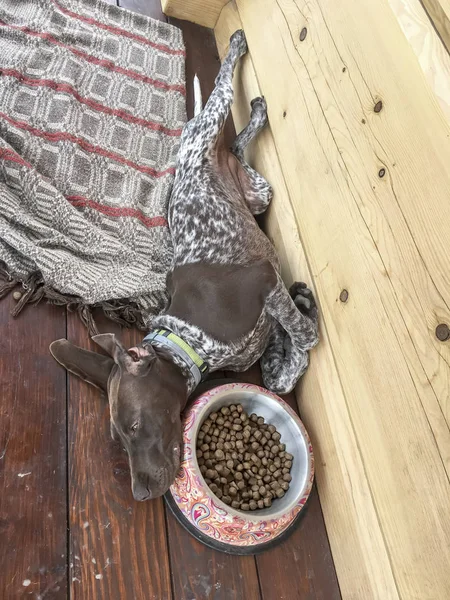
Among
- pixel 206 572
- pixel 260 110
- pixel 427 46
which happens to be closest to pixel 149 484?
pixel 206 572

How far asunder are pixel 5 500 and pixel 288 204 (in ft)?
5.94

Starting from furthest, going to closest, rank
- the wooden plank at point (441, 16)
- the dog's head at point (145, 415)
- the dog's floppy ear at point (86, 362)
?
the dog's floppy ear at point (86, 362), the dog's head at point (145, 415), the wooden plank at point (441, 16)

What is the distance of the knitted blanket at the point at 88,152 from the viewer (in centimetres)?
246

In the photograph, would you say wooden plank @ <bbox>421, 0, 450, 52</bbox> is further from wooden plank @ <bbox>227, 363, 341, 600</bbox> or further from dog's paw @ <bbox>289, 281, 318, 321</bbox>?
wooden plank @ <bbox>227, 363, 341, 600</bbox>

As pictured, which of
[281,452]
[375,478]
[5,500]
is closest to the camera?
[375,478]

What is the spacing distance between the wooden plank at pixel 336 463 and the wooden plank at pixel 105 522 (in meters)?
0.71

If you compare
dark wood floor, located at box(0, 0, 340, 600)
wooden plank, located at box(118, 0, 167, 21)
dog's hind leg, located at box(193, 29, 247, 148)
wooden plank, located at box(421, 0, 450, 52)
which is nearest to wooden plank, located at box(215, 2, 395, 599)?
dark wood floor, located at box(0, 0, 340, 600)

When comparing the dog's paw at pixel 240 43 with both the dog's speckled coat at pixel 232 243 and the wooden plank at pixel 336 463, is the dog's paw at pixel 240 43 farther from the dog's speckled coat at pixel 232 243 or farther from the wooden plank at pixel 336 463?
the wooden plank at pixel 336 463

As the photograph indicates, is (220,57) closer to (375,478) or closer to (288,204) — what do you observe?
(288,204)

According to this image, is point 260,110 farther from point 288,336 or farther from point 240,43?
point 288,336

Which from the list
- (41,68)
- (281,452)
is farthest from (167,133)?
(281,452)

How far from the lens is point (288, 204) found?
102 inches

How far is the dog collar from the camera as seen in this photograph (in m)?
2.10

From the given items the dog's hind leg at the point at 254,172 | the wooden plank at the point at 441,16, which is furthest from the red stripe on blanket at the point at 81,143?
the wooden plank at the point at 441,16
